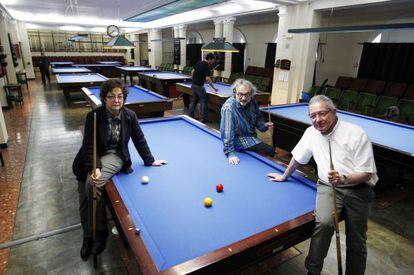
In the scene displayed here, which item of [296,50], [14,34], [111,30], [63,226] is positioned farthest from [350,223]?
[14,34]

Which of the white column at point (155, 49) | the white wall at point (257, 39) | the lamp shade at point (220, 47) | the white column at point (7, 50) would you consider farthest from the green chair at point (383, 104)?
the white column at point (155, 49)

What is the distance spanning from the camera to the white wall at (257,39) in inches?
Answer: 421

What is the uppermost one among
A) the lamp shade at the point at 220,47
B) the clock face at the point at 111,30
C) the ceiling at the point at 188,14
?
the ceiling at the point at 188,14

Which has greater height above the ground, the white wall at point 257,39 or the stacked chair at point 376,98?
the white wall at point 257,39

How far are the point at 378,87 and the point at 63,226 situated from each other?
24.8 feet

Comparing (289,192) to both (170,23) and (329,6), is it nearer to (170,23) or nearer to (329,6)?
(329,6)

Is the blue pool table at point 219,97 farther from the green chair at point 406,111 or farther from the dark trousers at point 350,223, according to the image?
the dark trousers at point 350,223

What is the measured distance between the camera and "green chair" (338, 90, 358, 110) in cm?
662

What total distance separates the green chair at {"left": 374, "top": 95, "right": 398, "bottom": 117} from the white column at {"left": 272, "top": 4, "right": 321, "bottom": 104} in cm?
163

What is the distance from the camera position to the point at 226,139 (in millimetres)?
2535

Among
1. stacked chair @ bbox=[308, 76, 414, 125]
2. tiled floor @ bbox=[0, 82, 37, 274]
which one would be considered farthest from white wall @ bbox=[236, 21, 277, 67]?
tiled floor @ bbox=[0, 82, 37, 274]

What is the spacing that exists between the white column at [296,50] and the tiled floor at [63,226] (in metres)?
3.29

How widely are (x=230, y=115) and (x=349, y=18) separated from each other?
7131mm

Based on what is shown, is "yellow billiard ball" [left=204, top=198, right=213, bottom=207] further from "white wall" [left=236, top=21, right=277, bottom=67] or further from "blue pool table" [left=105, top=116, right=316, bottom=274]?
"white wall" [left=236, top=21, right=277, bottom=67]
